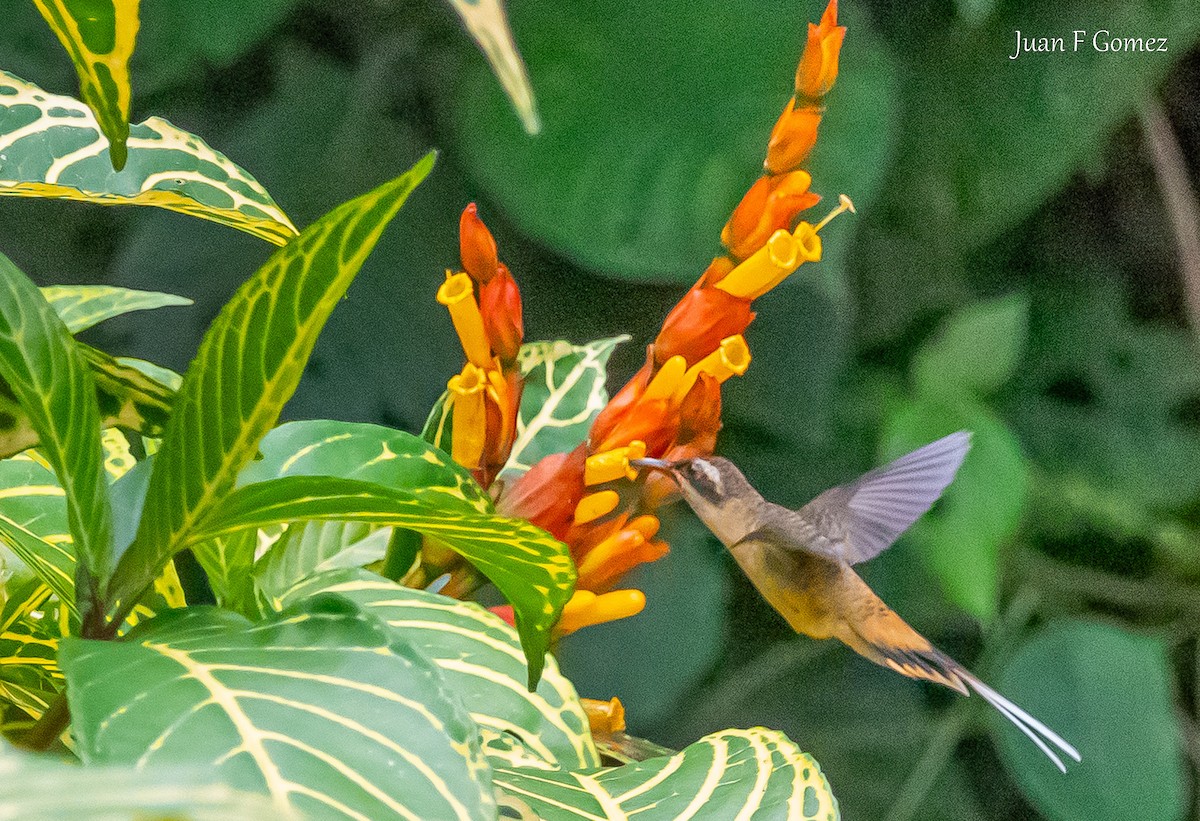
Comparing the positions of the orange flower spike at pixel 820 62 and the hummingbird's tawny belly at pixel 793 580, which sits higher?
the orange flower spike at pixel 820 62

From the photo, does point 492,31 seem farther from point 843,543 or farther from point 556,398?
point 843,543

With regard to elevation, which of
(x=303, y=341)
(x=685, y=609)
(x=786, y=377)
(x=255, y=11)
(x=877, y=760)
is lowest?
(x=877, y=760)

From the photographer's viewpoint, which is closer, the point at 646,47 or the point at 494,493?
the point at 494,493

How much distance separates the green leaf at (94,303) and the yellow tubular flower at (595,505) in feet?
Answer: 0.57

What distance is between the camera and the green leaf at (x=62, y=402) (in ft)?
0.65

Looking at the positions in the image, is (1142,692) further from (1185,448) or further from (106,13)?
(106,13)

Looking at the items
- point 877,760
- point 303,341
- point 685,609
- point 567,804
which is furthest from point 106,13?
point 877,760

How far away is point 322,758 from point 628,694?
2.11 ft

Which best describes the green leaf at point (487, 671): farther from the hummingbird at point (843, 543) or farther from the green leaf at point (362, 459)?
the hummingbird at point (843, 543)

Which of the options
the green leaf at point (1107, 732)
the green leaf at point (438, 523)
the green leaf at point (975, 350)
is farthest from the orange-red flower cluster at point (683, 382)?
the green leaf at point (1107, 732)

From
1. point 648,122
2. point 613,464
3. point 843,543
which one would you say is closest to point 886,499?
point 843,543

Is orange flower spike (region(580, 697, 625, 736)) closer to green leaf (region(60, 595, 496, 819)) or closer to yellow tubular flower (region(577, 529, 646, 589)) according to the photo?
yellow tubular flower (region(577, 529, 646, 589))

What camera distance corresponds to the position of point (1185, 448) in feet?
2.77

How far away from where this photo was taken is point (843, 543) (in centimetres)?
54
